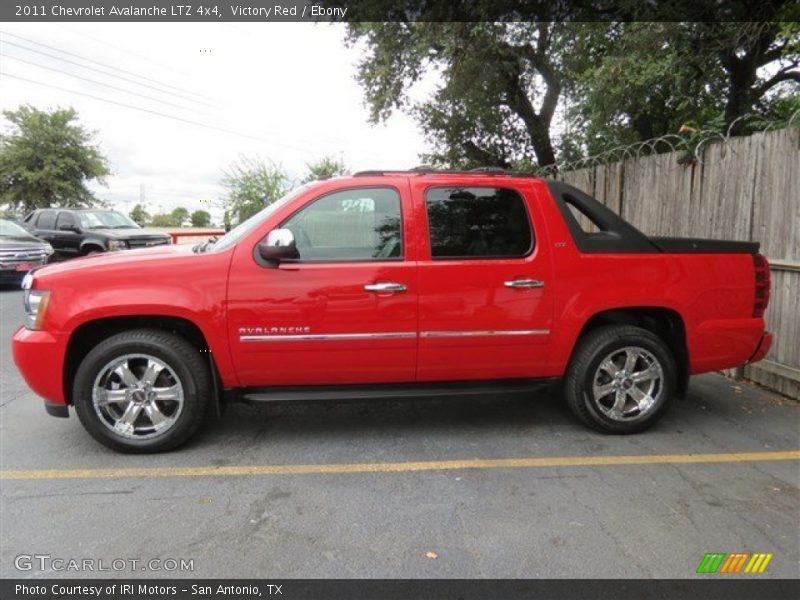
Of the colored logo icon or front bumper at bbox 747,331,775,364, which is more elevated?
front bumper at bbox 747,331,775,364

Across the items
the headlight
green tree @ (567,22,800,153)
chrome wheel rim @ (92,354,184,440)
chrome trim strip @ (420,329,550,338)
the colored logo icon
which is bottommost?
the colored logo icon

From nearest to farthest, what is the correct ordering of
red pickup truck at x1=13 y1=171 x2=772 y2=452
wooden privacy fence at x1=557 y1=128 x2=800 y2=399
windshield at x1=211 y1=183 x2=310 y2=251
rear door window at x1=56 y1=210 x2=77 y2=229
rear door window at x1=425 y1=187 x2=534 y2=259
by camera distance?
red pickup truck at x1=13 y1=171 x2=772 y2=452 < windshield at x1=211 y1=183 x2=310 y2=251 < rear door window at x1=425 y1=187 x2=534 y2=259 < wooden privacy fence at x1=557 y1=128 x2=800 y2=399 < rear door window at x1=56 y1=210 x2=77 y2=229

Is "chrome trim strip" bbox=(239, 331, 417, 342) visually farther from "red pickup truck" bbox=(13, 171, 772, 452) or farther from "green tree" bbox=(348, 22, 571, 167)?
"green tree" bbox=(348, 22, 571, 167)

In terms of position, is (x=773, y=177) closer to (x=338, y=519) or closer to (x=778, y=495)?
(x=778, y=495)

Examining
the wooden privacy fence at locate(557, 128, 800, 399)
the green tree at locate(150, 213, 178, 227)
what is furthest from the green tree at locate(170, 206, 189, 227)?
the wooden privacy fence at locate(557, 128, 800, 399)

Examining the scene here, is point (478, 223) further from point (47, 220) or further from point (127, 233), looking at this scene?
point (47, 220)

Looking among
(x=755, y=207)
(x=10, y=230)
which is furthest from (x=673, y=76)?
(x=10, y=230)

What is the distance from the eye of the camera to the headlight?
3705 mm

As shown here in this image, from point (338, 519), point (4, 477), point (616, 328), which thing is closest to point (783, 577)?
point (616, 328)

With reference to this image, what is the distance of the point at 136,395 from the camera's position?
3.81 metres

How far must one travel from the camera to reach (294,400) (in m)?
3.87

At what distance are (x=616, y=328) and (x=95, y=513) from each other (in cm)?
357

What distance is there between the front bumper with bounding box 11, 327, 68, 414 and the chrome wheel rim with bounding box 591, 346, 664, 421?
12.0 ft

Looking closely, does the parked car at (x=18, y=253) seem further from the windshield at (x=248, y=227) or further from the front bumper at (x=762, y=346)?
the front bumper at (x=762, y=346)
